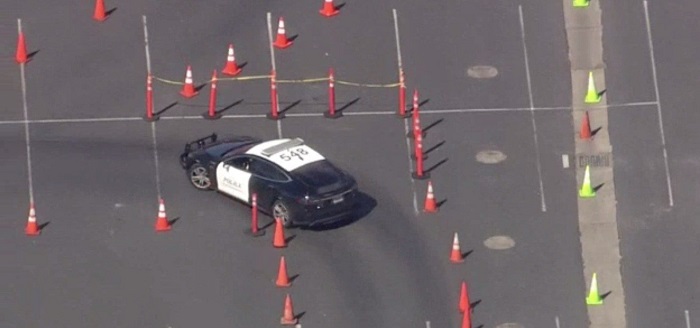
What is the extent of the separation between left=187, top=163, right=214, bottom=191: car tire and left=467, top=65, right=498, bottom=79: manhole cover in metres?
7.22

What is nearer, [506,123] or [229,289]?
[229,289]

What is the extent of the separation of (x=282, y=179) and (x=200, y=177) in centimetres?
221

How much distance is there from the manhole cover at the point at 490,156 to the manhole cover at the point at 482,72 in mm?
2880

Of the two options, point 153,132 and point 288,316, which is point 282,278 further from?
point 153,132

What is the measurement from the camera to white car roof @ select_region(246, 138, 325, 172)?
61094 mm

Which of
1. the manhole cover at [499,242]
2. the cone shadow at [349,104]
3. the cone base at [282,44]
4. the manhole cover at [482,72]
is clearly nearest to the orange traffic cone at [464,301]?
the manhole cover at [499,242]

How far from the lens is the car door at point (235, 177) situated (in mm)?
61406

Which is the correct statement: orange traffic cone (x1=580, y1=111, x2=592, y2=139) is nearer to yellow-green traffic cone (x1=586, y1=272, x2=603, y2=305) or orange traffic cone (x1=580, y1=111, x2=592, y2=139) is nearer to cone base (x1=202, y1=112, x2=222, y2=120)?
yellow-green traffic cone (x1=586, y1=272, x2=603, y2=305)

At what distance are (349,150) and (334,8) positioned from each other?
566 centimetres

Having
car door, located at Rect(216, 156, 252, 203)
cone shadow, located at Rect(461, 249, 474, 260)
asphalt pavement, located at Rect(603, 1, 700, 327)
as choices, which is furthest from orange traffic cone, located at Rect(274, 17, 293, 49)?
cone shadow, located at Rect(461, 249, 474, 260)

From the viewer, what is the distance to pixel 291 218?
6066cm

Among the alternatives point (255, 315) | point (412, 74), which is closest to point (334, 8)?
point (412, 74)

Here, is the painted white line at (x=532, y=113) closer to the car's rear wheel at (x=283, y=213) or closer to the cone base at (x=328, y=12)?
the cone base at (x=328, y=12)

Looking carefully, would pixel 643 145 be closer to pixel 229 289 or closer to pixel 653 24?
pixel 653 24
